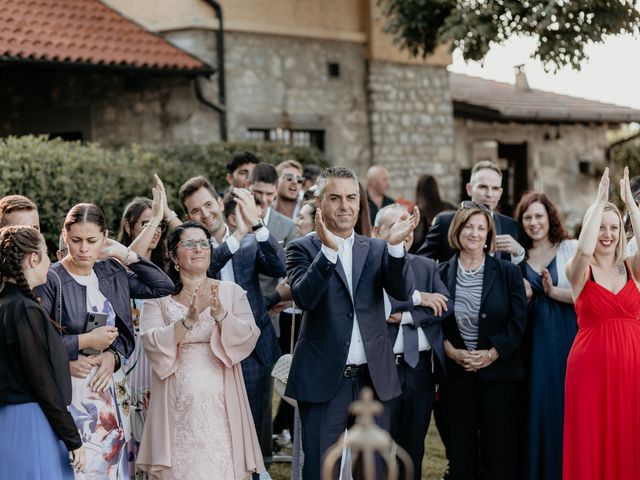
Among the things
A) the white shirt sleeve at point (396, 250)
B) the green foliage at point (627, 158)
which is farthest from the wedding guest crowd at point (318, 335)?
the green foliage at point (627, 158)

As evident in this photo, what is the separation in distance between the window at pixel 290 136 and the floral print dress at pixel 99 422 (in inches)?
380

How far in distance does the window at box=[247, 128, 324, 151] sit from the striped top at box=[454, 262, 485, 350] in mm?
8553

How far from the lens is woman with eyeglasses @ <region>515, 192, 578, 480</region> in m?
6.52

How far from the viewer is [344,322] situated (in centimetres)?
529

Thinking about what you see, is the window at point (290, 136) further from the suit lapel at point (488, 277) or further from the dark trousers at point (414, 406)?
the dark trousers at point (414, 406)

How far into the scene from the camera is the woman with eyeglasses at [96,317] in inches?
203

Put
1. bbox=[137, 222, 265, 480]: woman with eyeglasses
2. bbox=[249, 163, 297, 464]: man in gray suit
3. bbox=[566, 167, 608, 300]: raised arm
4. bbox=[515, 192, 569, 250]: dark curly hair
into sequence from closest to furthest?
bbox=[137, 222, 265, 480]: woman with eyeglasses, bbox=[566, 167, 608, 300]: raised arm, bbox=[515, 192, 569, 250]: dark curly hair, bbox=[249, 163, 297, 464]: man in gray suit

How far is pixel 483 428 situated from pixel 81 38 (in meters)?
9.39

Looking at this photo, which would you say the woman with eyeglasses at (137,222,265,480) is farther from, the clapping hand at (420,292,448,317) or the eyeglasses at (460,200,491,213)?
the eyeglasses at (460,200,491,213)

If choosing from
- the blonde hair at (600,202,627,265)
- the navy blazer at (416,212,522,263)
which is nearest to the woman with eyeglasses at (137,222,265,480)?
the navy blazer at (416,212,522,263)

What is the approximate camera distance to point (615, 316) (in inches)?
235

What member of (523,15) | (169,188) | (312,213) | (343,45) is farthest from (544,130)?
(312,213)

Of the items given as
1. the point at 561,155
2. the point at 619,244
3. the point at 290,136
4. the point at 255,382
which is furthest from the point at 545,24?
the point at 561,155

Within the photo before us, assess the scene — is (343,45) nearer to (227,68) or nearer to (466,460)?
(227,68)
